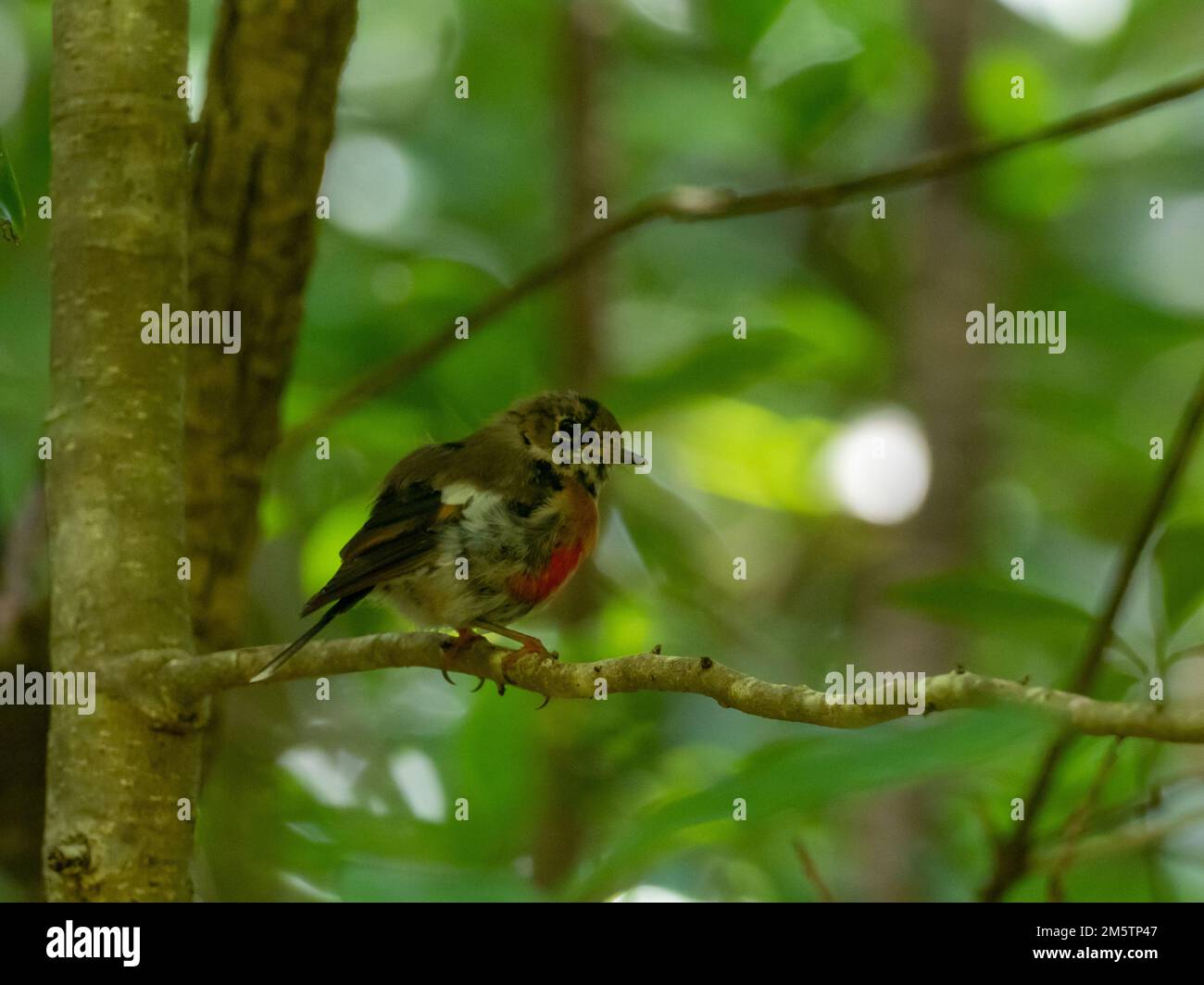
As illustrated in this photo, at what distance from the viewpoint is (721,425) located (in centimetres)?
539

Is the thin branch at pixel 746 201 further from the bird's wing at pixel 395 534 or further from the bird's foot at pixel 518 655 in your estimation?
the bird's foot at pixel 518 655

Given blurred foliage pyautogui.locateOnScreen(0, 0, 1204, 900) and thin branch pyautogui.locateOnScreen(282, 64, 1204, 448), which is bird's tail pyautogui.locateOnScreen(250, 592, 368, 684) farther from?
thin branch pyautogui.locateOnScreen(282, 64, 1204, 448)

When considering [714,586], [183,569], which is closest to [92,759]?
[183,569]

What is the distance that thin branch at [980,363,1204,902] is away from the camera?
2.13 meters

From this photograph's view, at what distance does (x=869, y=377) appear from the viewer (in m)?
5.85

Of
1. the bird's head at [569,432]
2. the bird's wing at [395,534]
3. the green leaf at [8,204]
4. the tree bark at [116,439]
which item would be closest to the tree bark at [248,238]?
the bird's wing at [395,534]

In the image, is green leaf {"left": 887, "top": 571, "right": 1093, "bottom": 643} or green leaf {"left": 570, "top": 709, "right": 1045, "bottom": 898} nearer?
green leaf {"left": 570, "top": 709, "right": 1045, "bottom": 898}

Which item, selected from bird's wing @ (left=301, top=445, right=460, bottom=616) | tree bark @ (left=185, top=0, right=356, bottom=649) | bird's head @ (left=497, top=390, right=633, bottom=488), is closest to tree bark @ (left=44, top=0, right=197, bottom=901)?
tree bark @ (left=185, top=0, right=356, bottom=649)

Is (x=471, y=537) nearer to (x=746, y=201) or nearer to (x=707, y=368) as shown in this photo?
(x=707, y=368)

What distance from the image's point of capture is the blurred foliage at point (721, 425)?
297 cm

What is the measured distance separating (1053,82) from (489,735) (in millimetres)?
3803

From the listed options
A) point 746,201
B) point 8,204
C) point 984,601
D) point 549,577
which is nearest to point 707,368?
point 549,577

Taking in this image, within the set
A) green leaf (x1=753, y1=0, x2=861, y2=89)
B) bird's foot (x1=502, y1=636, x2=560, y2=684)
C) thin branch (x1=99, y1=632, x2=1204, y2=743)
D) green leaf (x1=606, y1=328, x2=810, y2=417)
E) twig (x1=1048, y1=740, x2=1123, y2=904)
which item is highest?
green leaf (x1=753, y1=0, x2=861, y2=89)

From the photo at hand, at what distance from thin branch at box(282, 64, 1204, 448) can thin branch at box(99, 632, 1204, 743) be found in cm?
101
